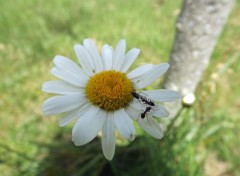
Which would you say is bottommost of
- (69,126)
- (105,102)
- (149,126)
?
(69,126)

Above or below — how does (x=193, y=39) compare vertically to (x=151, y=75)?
below

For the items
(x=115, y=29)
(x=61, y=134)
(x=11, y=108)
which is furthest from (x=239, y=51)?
(x=11, y=108)

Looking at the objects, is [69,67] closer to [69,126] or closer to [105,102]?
[105,102]

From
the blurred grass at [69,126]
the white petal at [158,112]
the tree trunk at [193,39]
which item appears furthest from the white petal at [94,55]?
the tree trunk at [193,39]

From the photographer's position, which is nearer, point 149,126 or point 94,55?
point 149,126

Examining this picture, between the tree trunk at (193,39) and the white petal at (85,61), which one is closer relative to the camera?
the white petal at (85,61)

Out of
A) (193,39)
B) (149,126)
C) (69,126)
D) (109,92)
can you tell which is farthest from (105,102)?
(69,126)

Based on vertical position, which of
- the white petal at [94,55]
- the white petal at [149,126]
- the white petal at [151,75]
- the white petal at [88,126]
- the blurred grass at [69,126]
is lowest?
the blurred grass at [69,126]

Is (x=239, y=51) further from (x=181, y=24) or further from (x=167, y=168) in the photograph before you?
(x=167, y=168)

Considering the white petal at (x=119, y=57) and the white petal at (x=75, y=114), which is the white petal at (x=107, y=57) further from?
the white petal at (x=75, y=114)

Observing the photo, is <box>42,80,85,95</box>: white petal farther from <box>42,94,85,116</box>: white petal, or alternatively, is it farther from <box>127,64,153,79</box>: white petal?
<box>127,64,153,79</box>: white petal
